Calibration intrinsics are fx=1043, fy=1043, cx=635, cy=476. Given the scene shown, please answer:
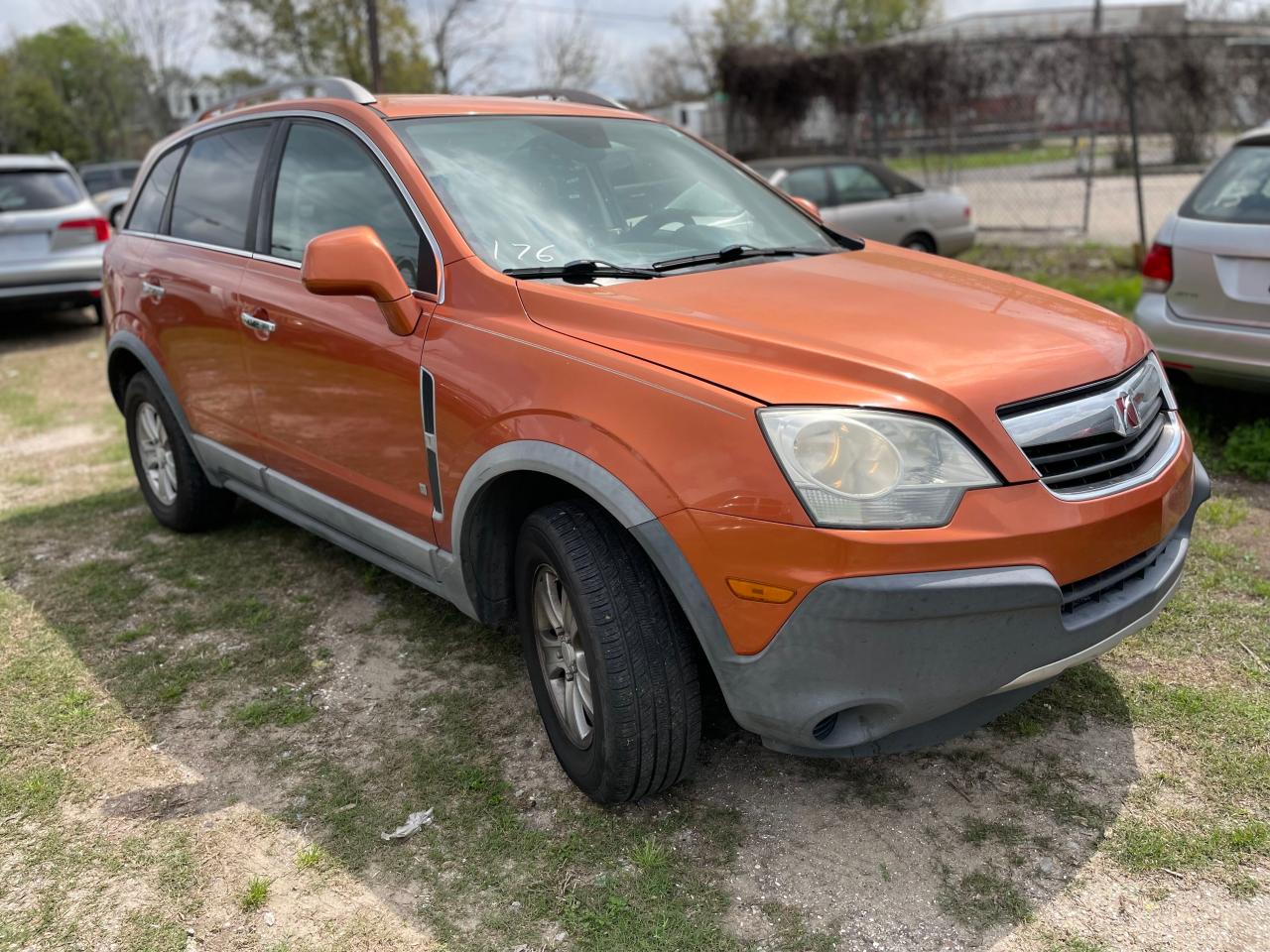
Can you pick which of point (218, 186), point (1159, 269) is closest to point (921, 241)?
point (1159, 269)

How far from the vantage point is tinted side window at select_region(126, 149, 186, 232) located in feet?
15.6

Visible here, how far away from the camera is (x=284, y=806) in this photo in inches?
114

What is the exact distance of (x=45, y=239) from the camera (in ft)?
32.3

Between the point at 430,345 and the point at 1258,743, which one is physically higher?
the point at 430,345

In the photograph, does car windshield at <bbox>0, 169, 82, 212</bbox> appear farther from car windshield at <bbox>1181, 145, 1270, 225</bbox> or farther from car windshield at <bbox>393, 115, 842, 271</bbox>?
car windshield at <bbox>1181, 145, 1270, 225</bbox>

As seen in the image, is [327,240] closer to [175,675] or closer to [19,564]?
[175,675]

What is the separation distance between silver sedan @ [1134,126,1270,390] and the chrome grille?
237 cm

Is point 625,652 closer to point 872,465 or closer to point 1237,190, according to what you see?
point 872,465

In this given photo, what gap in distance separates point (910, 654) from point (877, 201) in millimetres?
9621

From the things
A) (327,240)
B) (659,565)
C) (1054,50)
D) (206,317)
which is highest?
(1054,50)

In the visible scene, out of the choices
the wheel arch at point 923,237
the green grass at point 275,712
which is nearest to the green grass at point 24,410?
the green grass at point 275,712

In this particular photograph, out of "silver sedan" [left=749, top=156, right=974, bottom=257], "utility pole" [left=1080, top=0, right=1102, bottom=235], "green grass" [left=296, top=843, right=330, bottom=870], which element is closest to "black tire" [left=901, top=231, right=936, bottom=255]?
"silver sedan" [left=749, top=156, right=974, bottom=257]

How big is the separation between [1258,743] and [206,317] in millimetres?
3882

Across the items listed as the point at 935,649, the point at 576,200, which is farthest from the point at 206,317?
the point at 935,649
